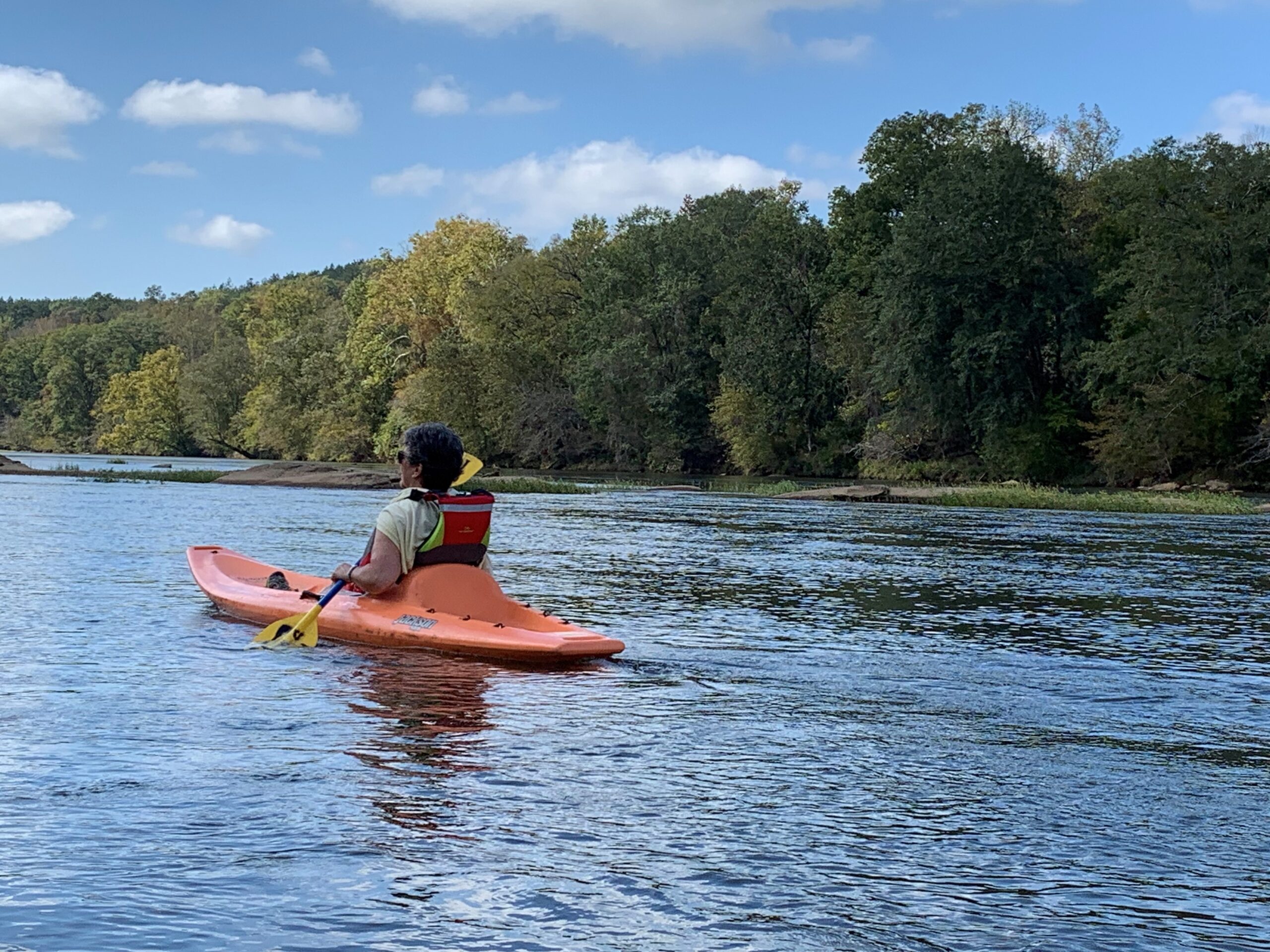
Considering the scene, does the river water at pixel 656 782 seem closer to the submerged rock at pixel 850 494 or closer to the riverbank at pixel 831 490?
the riverbank at pixel 831 490

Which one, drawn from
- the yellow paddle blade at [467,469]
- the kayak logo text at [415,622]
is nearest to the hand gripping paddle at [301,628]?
the yellow paddle blade at [467,469]

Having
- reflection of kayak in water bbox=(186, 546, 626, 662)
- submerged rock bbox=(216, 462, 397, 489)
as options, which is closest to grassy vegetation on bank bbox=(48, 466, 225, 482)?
submerged rock bbox=(216, 462, 397, 489)

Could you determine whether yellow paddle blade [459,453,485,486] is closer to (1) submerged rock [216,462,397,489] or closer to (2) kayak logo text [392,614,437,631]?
(2) kayak logo text [392,614,437,631]

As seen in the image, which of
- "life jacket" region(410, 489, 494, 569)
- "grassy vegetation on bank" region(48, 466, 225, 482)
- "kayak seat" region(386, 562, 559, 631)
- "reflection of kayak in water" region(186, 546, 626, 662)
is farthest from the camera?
"grassy vegetation on bank" region(48, 466, 225, 482)

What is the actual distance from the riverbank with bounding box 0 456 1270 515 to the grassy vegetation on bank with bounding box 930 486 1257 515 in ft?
0.09

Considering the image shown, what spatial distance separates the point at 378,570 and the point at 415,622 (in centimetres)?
46

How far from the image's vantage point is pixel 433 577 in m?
9.95

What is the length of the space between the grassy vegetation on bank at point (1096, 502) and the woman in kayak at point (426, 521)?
87.9ft

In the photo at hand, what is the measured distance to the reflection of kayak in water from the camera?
30.3ft

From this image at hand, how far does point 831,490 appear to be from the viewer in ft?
131

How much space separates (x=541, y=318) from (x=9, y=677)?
229 ft

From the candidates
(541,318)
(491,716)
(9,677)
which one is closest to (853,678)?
(491,716)

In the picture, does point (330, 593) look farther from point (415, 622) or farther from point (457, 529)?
point (457, 529)

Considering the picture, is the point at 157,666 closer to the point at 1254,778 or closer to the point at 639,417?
the point at 1254,778
